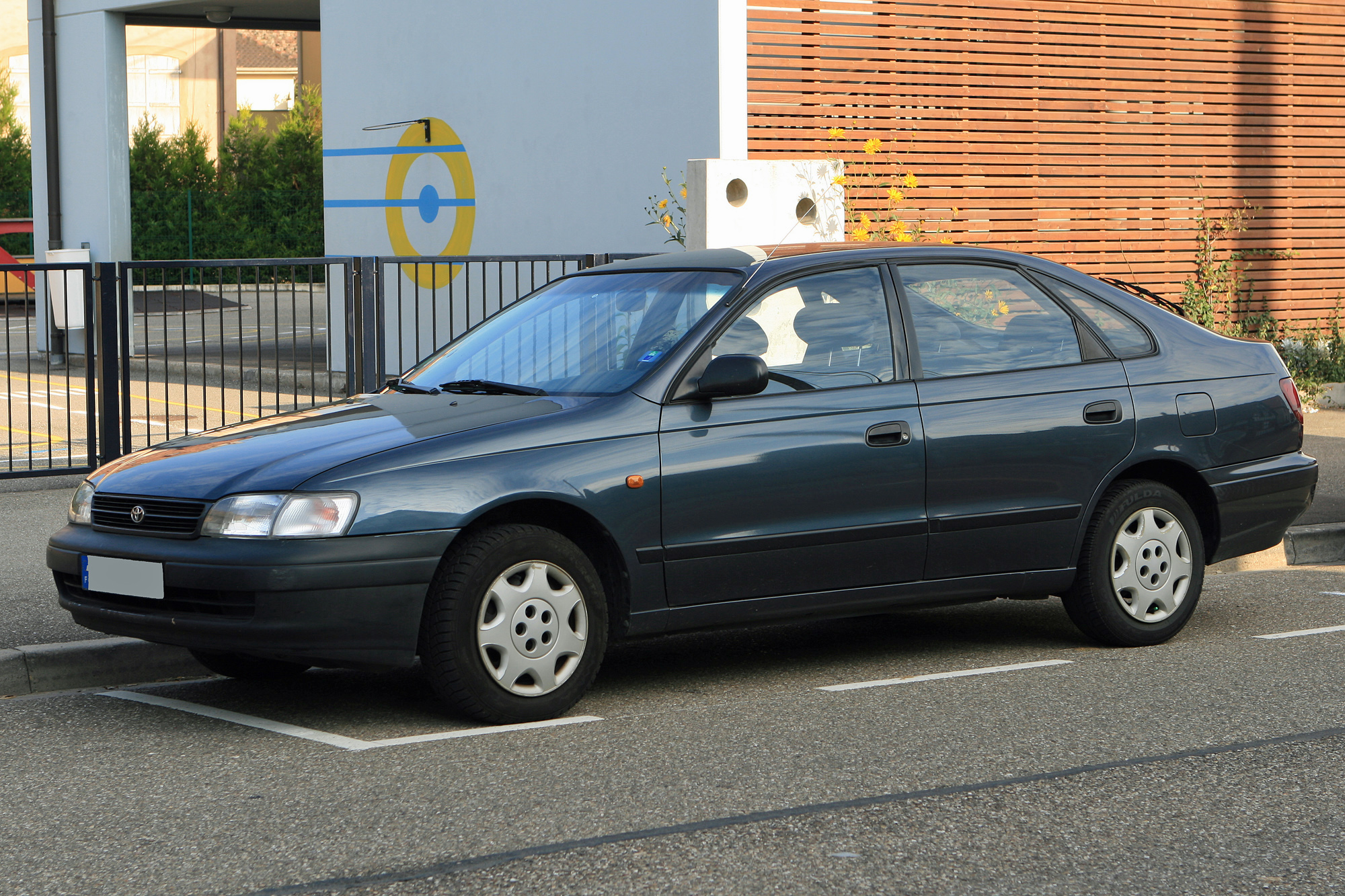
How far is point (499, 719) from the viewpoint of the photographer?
17.9 ft

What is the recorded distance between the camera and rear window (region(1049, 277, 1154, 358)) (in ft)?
21.9

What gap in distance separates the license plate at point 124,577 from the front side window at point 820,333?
207 cm

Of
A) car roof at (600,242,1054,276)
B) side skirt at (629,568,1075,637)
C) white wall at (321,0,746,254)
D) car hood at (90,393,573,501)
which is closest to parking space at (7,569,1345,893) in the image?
side skirt at (629,568,1075,637)

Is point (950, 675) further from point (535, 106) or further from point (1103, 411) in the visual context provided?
point (535, 106)

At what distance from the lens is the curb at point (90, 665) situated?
20.4ft

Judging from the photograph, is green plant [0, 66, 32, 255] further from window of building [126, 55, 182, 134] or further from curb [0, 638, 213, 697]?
curb [0, 638, 213, 697]

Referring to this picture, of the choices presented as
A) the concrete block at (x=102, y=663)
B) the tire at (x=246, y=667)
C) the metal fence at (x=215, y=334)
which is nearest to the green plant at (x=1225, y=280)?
the metal fence at (x=215, y=334)

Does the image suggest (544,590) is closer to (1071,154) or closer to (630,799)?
(630,799)

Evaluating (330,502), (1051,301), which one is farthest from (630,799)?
(1051,301)

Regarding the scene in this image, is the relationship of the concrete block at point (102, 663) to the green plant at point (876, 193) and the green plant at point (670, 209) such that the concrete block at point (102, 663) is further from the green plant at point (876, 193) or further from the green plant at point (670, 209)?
the green plant at point (876, 193)

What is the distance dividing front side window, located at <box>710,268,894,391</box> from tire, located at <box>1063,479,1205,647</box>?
118 centimetres

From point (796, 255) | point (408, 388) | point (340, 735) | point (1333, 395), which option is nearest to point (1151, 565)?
point (796, 255)

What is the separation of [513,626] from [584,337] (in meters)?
1.30

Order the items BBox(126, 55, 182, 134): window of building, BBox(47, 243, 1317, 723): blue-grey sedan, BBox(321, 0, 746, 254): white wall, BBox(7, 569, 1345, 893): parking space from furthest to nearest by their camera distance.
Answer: BBox(126, 55, 182, 134): window of building → BBox(321, 0, 746, 254): white wall → BBox(47, 243, 1317, 723): blue-grey sedan → BBox(7, 569, 1345, 893): parking space
